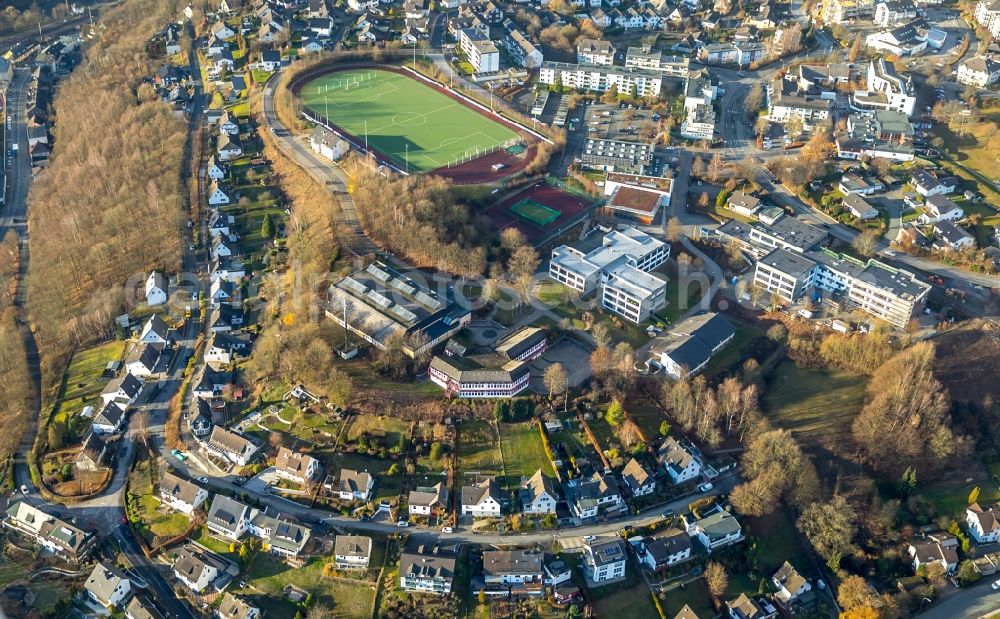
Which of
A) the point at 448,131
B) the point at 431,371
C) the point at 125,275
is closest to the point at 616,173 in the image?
the point at 448,131

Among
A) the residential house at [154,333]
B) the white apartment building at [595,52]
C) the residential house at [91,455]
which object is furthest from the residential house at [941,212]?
the residential house at [91,455]

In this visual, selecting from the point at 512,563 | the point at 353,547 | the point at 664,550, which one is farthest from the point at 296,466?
the point at 664,550

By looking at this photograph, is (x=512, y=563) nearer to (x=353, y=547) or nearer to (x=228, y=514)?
(x=353, y=547)

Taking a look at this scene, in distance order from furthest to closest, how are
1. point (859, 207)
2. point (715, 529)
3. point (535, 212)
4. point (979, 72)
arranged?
point (979, 72), point (535, 212), point (859, 207), point (715, 529)

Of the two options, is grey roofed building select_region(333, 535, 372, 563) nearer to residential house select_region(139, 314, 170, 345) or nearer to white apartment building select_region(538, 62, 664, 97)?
residential house select_region(139, 314, 170, 345)

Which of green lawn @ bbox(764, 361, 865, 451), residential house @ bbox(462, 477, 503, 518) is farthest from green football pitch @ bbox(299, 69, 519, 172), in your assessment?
residential house @ bbox(462, 477, 503, 518)

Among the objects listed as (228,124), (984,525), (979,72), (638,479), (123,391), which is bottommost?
(984,525)

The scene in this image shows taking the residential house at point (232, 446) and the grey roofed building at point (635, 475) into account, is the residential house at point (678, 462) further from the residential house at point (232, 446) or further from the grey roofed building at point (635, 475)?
the residential house at point (232, 446)

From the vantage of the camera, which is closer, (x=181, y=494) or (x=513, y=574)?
(x=513, y=574)
